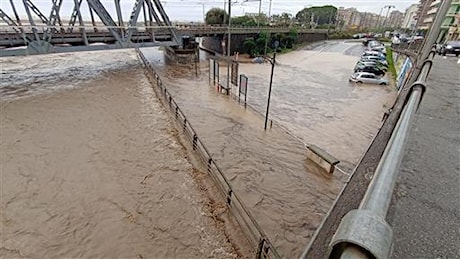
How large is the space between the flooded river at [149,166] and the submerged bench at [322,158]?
0.32 metres

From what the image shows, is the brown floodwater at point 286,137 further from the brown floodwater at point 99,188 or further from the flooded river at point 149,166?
the brown floodwater at point 99,188

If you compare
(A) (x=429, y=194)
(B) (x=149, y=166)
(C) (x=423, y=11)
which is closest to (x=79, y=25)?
(B) (x=149, y=166)

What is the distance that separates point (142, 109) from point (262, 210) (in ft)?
34.0

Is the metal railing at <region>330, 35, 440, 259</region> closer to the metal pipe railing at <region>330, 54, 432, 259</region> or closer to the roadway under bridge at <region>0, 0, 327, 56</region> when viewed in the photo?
the metal pipe railing at <region>330, 54, 432, 259</region>

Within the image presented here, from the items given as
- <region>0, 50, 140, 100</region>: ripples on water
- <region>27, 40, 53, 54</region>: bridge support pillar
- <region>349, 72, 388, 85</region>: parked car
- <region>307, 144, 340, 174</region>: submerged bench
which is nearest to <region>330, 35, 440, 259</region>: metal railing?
<region>307, 144, 340, 174</region>: submerged bench

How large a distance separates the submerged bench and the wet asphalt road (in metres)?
5.29

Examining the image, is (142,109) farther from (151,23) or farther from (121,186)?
(151,23)

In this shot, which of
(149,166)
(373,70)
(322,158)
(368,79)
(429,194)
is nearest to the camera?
(429,194)

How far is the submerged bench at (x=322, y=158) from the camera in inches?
361

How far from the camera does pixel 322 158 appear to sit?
31.3 ft

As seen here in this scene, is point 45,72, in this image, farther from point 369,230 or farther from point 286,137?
point 369,230

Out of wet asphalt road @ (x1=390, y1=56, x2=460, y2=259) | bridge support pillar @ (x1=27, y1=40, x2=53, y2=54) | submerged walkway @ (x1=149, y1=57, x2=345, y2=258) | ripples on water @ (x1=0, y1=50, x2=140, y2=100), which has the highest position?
wet asphalt road @ (x1=390, y1=56, x2=460, y2=259)

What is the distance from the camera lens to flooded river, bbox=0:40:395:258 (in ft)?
20.5

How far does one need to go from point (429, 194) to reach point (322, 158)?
24.6 feet
